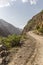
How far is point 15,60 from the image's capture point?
12062 millimetres

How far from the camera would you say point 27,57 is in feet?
42.2

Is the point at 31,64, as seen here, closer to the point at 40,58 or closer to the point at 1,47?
the point at 40,58

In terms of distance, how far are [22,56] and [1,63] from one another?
2.53 meters

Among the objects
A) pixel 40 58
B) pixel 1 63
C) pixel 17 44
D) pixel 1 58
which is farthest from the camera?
pixel 17 44

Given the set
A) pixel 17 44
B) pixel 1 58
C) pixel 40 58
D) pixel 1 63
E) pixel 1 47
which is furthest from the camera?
pixel 17 44

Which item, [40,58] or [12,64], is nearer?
[12,64]

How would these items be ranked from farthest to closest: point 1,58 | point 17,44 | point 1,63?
1. point 17,44
2. point 1,58
3. point 1,63

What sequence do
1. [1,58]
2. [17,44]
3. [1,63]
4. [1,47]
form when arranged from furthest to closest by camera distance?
[17,44] → [1,47] → [1,58] → [1,63]

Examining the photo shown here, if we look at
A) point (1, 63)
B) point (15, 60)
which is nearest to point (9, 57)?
point (15, 60)

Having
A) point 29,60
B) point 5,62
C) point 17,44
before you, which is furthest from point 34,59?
point 17,44

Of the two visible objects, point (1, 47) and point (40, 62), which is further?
point (1, 47)

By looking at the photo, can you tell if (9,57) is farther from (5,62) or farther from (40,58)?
(40,58)

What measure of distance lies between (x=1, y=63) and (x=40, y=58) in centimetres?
296

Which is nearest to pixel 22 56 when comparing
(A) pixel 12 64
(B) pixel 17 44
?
(A) pixel 12 64
